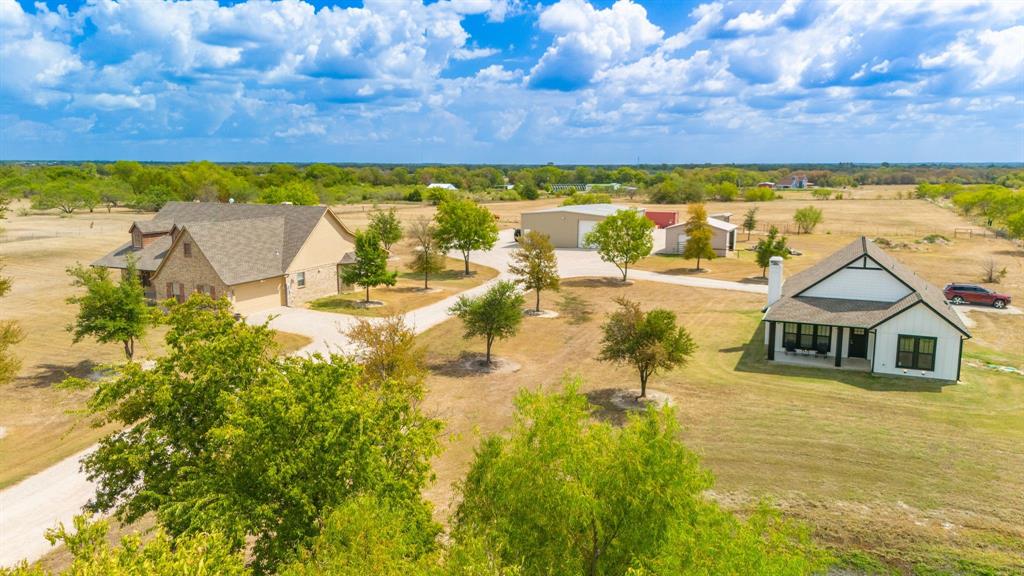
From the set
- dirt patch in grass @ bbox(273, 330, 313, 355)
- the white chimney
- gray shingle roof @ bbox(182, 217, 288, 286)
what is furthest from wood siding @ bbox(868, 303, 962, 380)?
gray shingle roof @ bbox(182, 217, 288, 286)

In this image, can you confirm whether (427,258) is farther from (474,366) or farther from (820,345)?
(820,345)

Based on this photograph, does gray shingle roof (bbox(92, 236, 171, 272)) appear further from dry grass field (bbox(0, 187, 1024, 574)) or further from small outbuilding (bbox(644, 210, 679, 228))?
small outbuilding (bbox(644, 210, 679, 228))

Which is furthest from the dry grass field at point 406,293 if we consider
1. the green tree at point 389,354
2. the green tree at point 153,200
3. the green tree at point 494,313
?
the green tree at point 153,200

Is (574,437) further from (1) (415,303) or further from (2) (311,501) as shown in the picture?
(1) (415,303)

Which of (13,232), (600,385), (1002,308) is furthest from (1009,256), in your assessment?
(13,232)

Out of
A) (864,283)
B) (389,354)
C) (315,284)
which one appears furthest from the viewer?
(315,284)

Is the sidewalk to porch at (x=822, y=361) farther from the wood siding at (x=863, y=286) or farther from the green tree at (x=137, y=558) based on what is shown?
the green tree at (x=137, y=558)

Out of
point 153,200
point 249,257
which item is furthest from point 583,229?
point 153,200
